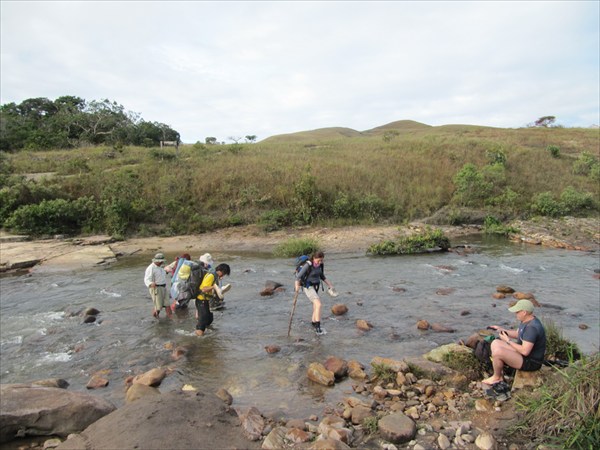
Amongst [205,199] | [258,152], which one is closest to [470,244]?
[205,199]

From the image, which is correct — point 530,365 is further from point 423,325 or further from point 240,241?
point 240,241

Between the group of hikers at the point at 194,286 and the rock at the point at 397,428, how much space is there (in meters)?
4.78

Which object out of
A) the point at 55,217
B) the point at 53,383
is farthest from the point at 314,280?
the point at 55,217

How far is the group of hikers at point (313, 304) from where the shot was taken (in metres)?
6.23

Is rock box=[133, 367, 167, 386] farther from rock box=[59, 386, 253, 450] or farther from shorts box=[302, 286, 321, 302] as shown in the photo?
shorts box=[302, 286, 321, 302]

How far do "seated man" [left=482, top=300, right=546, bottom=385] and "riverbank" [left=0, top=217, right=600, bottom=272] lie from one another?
541 inches

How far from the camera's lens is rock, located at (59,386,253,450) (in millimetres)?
4617

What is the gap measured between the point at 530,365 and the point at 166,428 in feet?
17.0

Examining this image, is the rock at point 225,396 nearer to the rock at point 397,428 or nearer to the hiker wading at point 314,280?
the rock at point 397,428

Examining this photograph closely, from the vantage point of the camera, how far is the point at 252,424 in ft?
18.1

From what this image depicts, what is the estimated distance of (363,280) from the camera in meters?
14.7

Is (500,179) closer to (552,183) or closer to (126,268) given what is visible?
(552,183)

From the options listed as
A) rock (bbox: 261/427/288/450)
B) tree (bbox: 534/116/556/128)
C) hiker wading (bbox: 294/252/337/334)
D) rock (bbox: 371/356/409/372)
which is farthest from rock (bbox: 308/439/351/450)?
tree (bbox: 534/116/556/128)

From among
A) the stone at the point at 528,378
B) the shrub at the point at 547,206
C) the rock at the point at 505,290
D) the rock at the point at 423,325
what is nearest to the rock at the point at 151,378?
the rock at the point at 423,325
